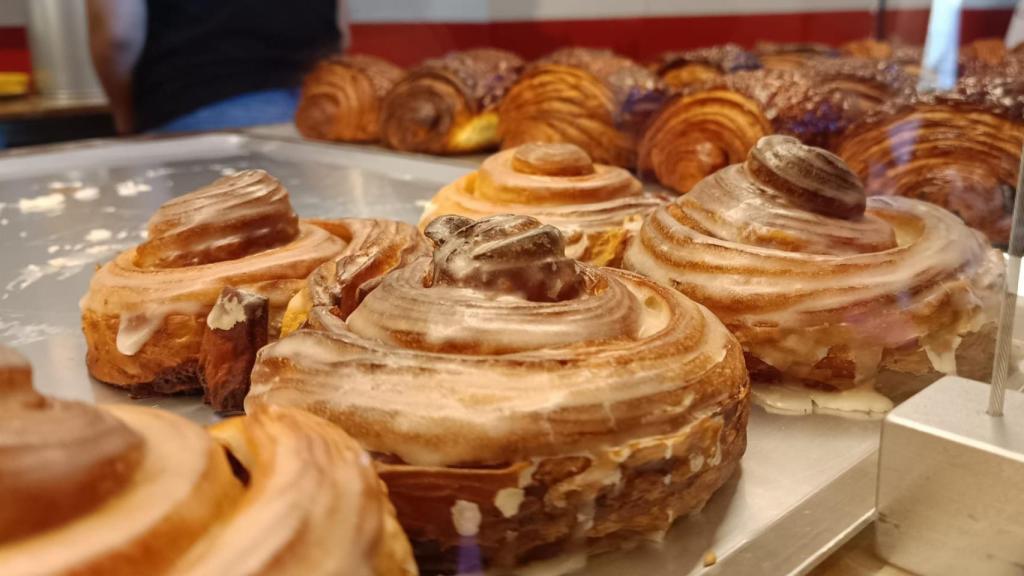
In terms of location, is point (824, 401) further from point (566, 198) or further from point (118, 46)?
point (118, 46)

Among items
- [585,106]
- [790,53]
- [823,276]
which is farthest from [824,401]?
[790,53]

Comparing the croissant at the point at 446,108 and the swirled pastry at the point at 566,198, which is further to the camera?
the croissant at the point at 446,108

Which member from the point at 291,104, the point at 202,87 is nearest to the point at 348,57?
the point at 291,104

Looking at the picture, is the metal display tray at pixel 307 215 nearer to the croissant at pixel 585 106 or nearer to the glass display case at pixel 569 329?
the glass display case at pixel 569 329

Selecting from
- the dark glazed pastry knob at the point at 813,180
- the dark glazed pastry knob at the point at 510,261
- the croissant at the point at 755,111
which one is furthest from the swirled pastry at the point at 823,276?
the croissant at the point at 755,111

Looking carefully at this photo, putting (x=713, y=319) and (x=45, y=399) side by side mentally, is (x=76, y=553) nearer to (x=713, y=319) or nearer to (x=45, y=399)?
(x=45, y=399)

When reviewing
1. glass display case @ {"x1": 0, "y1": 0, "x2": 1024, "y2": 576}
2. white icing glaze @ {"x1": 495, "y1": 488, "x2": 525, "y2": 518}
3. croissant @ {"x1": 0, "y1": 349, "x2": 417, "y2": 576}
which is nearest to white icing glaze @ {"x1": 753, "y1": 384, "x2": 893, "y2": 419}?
glass display case @ {"x1": 0, "y1": 0, "x2": 1024, "y2": 576}
